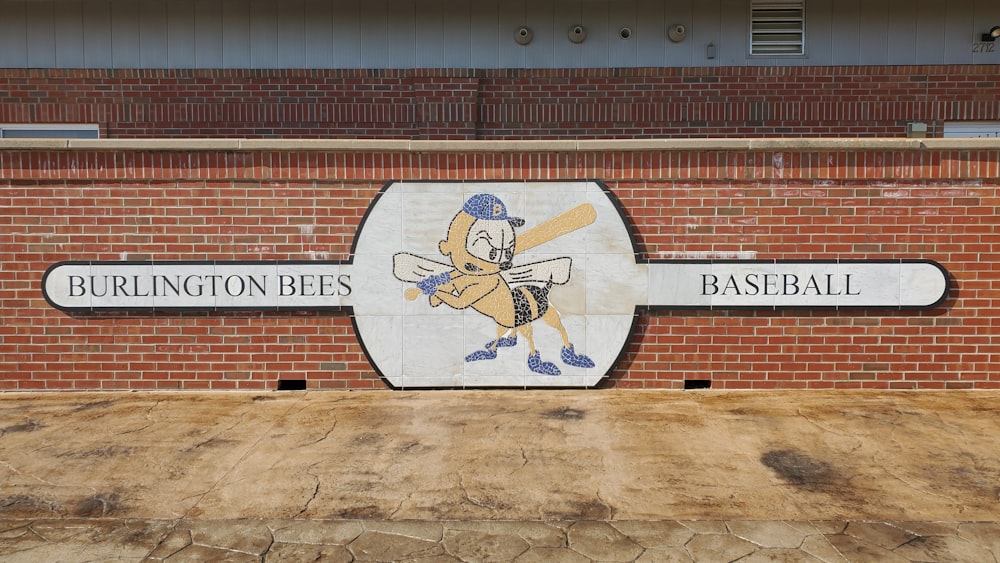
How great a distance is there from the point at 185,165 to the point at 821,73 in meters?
7.11

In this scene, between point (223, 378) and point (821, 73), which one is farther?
point (821, 73)

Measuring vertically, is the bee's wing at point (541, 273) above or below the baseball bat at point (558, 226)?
below

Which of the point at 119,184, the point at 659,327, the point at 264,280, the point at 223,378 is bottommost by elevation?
the point at 223,378

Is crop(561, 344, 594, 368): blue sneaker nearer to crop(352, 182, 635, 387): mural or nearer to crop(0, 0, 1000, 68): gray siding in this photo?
crop(352, 182, 635, 387): mural

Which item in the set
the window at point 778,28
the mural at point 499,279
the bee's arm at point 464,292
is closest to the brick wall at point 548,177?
the mural at point 499,279

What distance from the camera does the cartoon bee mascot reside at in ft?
19.5

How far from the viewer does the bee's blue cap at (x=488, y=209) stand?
5.95 metres

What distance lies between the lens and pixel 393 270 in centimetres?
599

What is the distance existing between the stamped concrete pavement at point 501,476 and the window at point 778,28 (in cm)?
466

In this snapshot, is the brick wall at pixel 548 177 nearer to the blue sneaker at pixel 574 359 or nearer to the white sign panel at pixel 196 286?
the white sign panel at pixel 196 286

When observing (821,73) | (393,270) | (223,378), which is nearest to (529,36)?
(821,73)

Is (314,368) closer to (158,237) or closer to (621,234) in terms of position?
(158,237)

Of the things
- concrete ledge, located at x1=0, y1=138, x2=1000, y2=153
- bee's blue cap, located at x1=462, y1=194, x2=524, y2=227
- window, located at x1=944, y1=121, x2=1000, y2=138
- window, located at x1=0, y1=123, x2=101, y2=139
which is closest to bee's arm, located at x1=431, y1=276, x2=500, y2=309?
bee's blue cap, located at x1=462, y1=194, x2=524, y2=227

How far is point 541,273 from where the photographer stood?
19.6ft
